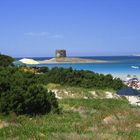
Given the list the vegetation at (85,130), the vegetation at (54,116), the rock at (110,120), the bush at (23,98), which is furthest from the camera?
the bush at (23,98)

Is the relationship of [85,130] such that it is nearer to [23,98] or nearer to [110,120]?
[110,120]

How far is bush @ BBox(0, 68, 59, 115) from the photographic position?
1731cm

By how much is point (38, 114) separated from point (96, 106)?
4305mm

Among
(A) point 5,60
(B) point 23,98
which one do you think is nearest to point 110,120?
(B) point 23,98

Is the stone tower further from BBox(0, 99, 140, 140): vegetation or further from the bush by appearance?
BBox(0, 99, 140, 140): vegetation

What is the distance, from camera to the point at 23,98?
58.6ft

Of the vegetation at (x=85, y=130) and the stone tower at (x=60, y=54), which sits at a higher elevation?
the vegetation at (x=85, y=130)

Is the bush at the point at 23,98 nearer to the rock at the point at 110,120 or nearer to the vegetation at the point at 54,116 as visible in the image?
the vegetation at the point at 54,116

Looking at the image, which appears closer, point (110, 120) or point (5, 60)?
point (110, 120)

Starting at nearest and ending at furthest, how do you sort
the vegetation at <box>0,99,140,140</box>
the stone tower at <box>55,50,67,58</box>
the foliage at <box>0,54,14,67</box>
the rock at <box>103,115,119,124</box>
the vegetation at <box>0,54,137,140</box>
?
the vegetation at <box>0,99,140,140</box> < the vegetation at <box>0,54,137,140</box> < the rock at <box>103,115,119,124</box> < the foliage at <box>0,54,14,67</box> < the stone tower at <box>55,50,67,58</box>

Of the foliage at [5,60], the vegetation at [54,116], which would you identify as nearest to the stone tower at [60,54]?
the foliage at [5,60]

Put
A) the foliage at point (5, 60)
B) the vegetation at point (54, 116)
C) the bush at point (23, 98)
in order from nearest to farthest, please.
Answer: the vegetation at point (54, 116) < the bush at point (23, 98) < the foliage at point (5, 60)

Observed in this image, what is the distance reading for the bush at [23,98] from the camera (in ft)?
56.8

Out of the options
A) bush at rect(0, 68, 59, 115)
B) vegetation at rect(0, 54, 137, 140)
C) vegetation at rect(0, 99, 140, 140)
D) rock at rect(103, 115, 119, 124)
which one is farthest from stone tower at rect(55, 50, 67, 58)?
rock at rect(103, 115, 119, 124)
